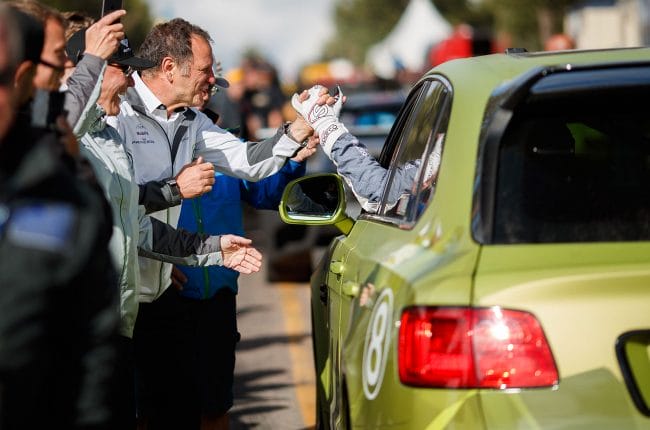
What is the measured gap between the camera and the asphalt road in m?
8.52

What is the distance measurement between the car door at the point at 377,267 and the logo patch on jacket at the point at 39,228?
1.08 m

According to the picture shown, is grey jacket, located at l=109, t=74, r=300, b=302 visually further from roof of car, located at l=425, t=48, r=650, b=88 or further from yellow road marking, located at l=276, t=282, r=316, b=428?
yellow road marking, located at l=276, t=282, r=316, b=428

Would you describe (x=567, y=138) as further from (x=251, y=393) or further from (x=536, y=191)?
(x=251, y=393)

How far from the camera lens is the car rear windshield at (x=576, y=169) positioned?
3779mm

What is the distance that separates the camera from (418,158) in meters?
4.76

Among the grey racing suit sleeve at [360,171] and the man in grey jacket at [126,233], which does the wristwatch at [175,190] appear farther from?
the grey racing suit sleeve at [360,171]

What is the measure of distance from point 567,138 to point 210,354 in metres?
2.41

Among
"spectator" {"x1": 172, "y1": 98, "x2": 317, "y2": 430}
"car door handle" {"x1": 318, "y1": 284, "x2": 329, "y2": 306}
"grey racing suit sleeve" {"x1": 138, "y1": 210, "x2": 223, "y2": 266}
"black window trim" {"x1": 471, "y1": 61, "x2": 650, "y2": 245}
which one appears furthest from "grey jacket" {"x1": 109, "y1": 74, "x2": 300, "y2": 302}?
"black window trim" {"x1": 471, "y1": 61, "x2": 650, "y2": 245}

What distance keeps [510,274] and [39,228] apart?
3.81 ft

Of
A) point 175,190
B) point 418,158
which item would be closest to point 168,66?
point 175,190

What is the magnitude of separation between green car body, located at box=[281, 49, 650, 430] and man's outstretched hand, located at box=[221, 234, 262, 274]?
1378mm

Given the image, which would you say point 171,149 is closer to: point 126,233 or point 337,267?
point 126,233

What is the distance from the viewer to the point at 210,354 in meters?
6.40

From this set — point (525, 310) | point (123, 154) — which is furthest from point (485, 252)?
point (123, 154)
